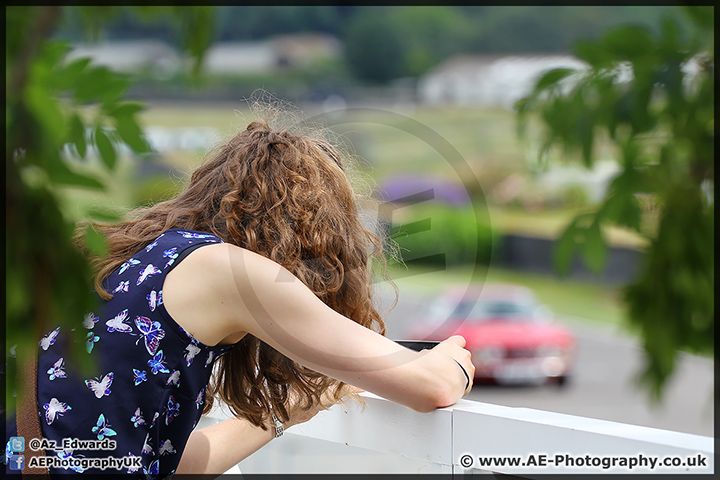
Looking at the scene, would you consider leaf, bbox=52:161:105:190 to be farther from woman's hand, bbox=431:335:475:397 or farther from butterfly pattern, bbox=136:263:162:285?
woman's hand, bbox=431:335:475:397

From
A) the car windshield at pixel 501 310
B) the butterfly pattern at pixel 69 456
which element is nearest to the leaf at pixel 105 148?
the butterfly pattern at pixel 69 456

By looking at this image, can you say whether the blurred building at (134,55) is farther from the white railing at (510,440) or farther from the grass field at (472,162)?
the white railing at (510,440)

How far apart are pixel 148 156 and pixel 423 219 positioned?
0.51m

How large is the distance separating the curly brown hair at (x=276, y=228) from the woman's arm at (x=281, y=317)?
0.39 ft

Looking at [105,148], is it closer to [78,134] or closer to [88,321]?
[78,134]

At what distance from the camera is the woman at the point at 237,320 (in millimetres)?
1135

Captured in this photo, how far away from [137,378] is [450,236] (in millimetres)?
607

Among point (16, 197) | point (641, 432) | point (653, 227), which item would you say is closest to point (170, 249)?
point (16, 197)

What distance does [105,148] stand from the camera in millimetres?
541

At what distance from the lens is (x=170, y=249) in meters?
1.21

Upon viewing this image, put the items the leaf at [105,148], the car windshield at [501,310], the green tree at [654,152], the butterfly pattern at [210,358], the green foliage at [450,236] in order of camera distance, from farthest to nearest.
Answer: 1. the car windshield at [501,310]
2. the butterfly pattern at [210,358]
3. the green foliage at [450,236]
4. the leaf at [105,148]
5. the green tree at [654,152]

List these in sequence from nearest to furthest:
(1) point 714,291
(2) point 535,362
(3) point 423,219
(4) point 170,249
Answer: (1) point 714,291, (3) point 423,219, (4) point 170,249, (2) point 535,362

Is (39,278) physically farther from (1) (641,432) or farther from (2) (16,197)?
(1) (641,432)

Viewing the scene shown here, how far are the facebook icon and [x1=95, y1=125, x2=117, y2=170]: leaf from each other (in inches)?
28.7
